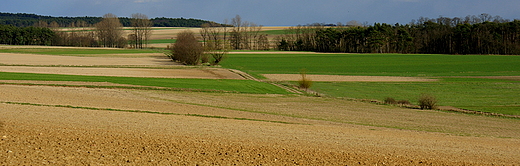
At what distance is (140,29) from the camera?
164000 mm

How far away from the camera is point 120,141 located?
12.4 meters

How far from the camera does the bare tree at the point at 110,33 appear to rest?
159 m

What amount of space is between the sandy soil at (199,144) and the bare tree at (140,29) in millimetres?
146793

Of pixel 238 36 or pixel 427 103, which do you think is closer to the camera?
pixel 427 103

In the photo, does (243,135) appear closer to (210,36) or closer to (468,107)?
(468,107)

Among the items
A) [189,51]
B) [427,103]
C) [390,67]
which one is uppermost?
[189,51]

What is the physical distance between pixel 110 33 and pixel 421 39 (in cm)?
9751

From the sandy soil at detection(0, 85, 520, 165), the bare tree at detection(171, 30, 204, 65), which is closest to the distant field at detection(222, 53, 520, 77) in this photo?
the bare tree at detection(171, 30, 204, 65)

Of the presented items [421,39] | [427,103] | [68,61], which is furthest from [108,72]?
[421,39]

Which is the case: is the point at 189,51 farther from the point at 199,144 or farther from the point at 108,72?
the point at 199,144

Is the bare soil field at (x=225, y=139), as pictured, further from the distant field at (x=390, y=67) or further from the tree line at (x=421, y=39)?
the tree line at (x=421, y=39)

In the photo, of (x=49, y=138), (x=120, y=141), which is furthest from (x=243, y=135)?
(x=49, y=138)

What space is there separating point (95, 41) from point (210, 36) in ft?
127

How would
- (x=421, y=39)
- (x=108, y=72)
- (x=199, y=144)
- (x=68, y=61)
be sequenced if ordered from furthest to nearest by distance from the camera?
(x=421, y=39)
(x=68, y=61)
(x=108, y=72)
(x=199, y=144)
